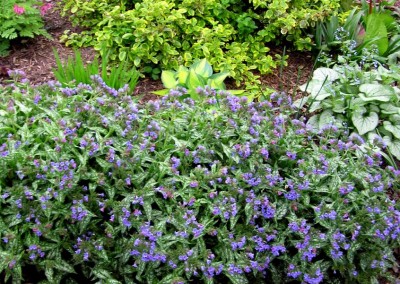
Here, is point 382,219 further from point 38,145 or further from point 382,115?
point 38,145

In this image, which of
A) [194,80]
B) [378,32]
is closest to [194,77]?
[194,80]

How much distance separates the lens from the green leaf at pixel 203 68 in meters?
3.94

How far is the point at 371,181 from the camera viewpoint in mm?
2834

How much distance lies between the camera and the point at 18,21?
4316 mm

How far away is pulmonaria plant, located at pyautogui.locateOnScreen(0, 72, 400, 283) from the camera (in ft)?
8.31

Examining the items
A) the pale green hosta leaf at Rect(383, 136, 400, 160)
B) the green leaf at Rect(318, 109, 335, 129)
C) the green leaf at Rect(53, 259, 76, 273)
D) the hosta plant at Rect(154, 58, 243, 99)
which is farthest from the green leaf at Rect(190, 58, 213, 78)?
the green leaf at Rect(53, 259, 76, 273)

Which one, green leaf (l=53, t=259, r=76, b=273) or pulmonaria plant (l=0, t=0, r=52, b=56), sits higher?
pulmonaria plant (l=0, t=0, r=52, b=56)

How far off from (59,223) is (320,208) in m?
1.34

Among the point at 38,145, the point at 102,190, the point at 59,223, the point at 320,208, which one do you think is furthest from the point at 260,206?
the point at 38,145

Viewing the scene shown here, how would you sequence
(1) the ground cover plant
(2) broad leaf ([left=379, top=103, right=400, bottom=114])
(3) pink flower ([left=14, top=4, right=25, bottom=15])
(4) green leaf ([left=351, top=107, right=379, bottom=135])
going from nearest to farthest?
1. (4) green leaf ([left=351, top=107, right=379, bottom=135])
2. (2) broad leaf ([left=379, top=103, right=400, bottom=114])
3. (1) the ground cover plant
4. (3) pink flower ([left=14, top=4, right=25, bottom=15])

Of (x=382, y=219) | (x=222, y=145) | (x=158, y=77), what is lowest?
(x=158, y=77)

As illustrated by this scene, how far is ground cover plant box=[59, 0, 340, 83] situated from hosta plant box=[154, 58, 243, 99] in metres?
0.21

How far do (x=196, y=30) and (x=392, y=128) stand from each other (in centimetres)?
170

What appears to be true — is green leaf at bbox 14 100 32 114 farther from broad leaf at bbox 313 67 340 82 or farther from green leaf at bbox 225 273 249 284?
broad leaf at bbox 313 67 340 82
